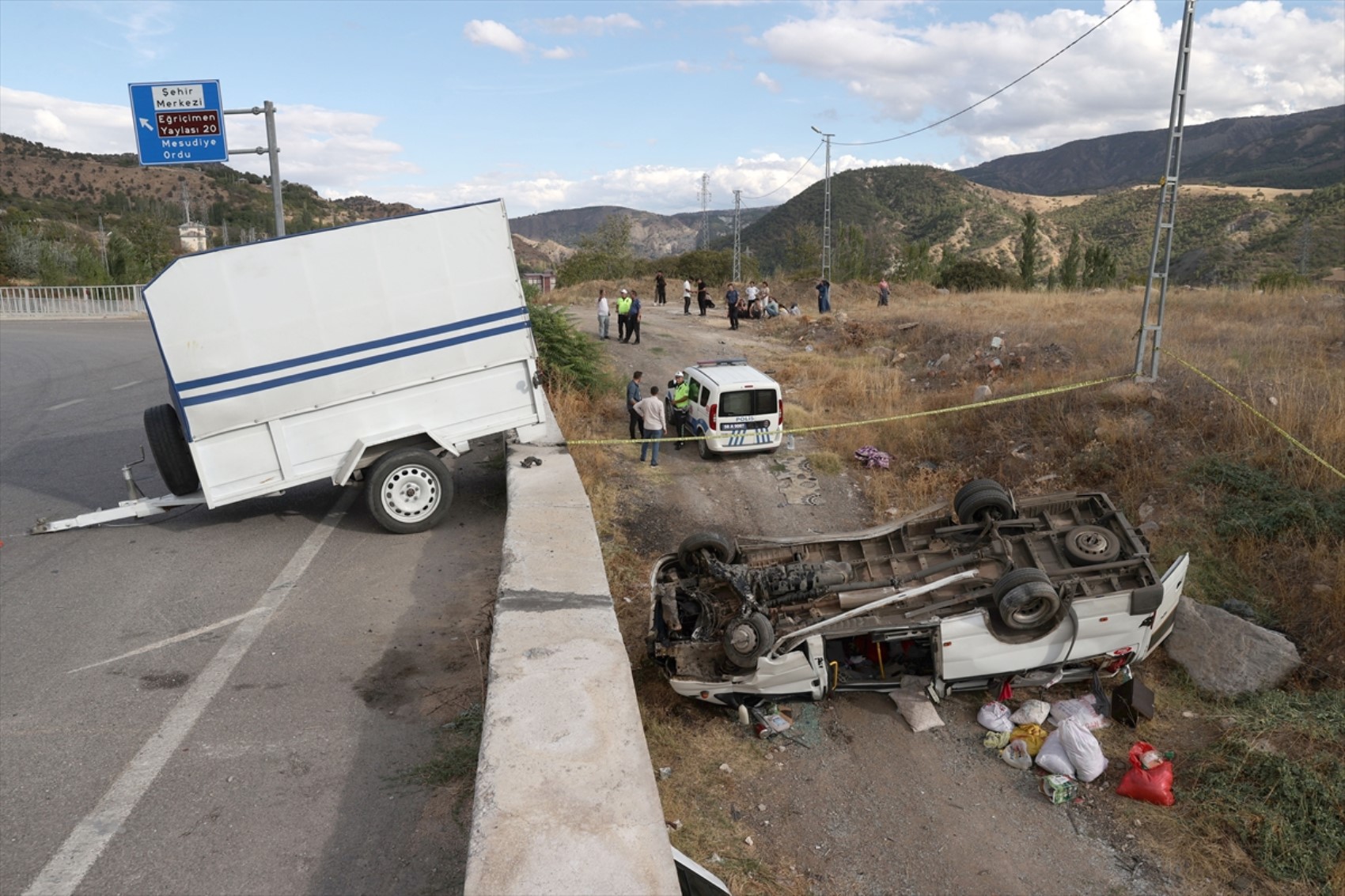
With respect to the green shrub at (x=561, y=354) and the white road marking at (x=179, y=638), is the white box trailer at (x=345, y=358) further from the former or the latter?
the green shrub at (x=561, y=354)

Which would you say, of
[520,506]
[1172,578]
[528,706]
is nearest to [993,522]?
[1172,578]

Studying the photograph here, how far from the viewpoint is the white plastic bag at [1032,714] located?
6871 millimetres

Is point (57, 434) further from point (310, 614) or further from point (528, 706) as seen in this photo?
point (528, 706)

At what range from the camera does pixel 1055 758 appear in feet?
21.1

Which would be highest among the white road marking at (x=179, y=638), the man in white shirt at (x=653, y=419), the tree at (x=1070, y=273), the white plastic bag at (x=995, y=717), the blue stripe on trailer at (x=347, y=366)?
the blue stripe on trailer at (x=347, y=366)

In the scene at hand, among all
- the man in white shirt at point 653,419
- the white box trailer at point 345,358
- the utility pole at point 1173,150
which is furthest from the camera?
the man in white shirt at point 653,419

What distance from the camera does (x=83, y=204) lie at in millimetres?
93188

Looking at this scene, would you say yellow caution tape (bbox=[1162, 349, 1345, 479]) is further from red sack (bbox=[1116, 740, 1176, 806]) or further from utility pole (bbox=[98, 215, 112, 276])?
utility pole (bbox=[98, 215, 112, 276])

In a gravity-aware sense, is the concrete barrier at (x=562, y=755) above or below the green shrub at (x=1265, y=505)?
above

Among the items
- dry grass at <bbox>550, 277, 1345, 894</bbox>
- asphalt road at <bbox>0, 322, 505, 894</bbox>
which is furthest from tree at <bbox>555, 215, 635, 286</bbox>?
asphalt road at <bbox>0, 322, 505, 894</bbox>

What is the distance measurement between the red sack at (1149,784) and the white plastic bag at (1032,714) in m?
0.76

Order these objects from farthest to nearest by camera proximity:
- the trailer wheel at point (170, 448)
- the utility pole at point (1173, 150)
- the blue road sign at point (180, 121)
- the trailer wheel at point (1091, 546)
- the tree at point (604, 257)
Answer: the tree at point (604, 257)
the blue road sign at point (180, 121)
the utility pole at point (1173, 150)
the trailer wheel at point (170, 448)
the trailer wheel at point (1091, 546)

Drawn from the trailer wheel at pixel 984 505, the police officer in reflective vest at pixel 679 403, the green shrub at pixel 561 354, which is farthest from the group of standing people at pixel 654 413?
the trailer wheel at pixel 984 505

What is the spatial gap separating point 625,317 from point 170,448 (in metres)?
17.0
